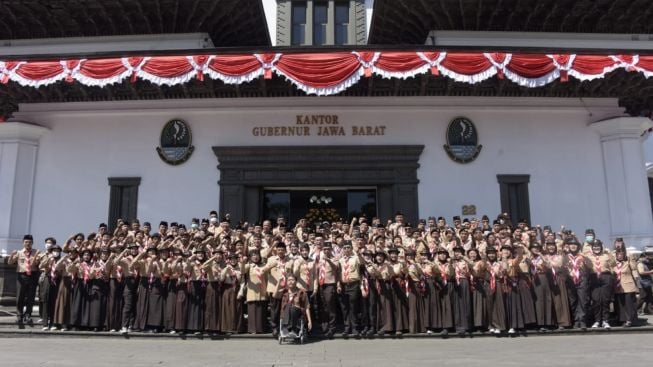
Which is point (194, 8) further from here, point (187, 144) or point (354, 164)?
point (354, 164)

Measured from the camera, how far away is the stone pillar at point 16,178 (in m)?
13.1

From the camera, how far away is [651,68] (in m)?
11.5

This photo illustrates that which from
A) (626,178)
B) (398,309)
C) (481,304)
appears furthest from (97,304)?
(626,178)

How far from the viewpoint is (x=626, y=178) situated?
13.1 metres

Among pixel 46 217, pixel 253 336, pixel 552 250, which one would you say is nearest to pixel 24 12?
pixel 46 217

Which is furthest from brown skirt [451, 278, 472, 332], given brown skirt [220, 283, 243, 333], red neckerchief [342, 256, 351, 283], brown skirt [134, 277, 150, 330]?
brown skirt [134, 277, 150, 330]

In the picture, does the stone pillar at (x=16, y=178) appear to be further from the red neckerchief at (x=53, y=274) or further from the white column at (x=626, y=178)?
the white column at (x=626, y=178)

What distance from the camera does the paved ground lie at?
6.85 metres

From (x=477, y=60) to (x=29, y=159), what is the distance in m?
12.6

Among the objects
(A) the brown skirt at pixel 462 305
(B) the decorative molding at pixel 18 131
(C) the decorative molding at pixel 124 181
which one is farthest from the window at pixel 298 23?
(A) the brown skirt at pixel 462 305

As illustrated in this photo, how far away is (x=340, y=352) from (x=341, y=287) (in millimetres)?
1753

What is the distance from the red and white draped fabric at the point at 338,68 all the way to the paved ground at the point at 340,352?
612 centimetres

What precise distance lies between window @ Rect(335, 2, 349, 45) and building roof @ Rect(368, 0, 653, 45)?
511cm

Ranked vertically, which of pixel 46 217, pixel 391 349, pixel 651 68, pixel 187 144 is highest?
pixel 651 68
